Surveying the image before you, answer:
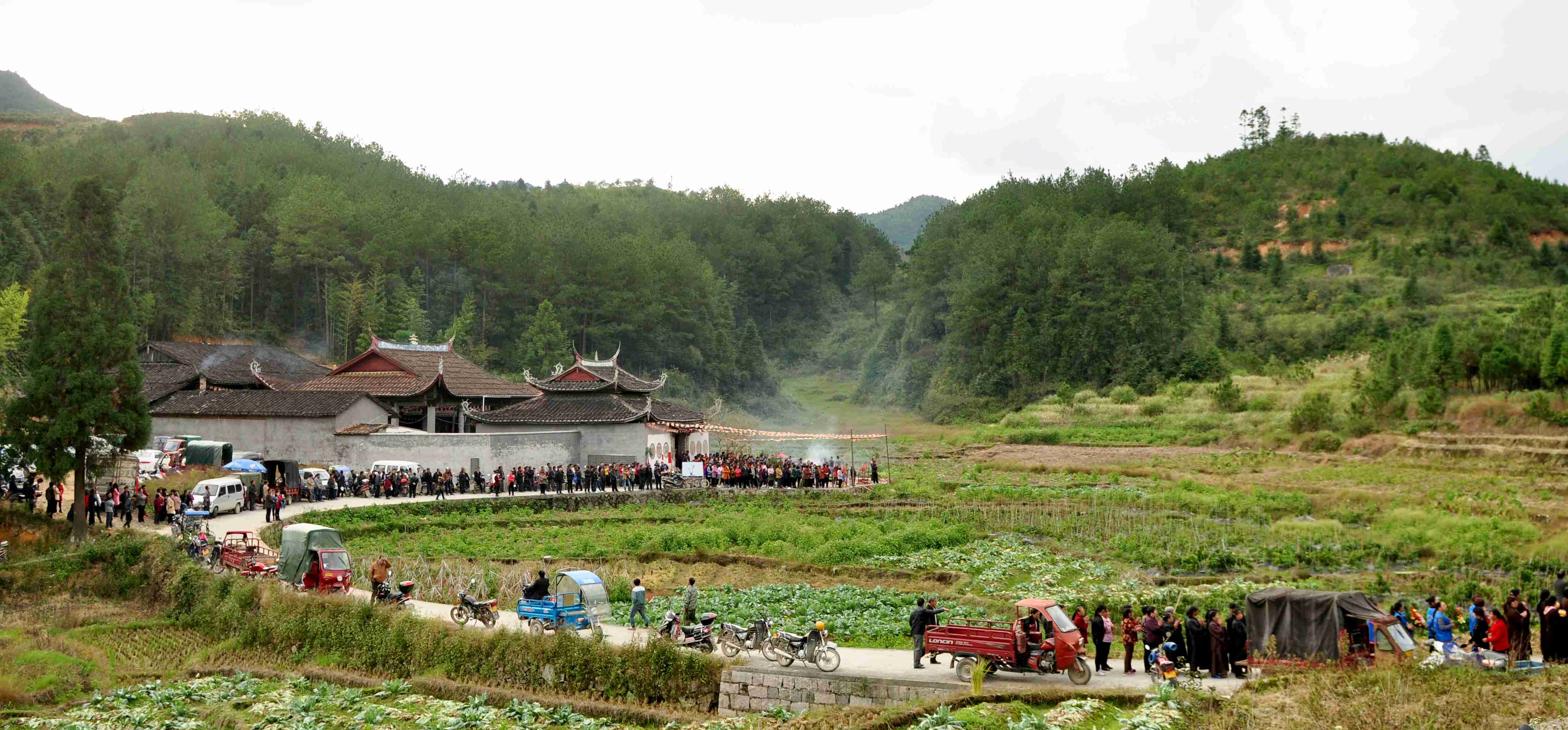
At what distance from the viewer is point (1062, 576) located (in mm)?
26500

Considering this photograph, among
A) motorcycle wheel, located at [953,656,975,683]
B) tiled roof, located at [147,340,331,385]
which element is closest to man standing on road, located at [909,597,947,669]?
motorcycle wheel, located at [953,656,975,683]

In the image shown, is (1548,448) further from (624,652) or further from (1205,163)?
(1205,163)

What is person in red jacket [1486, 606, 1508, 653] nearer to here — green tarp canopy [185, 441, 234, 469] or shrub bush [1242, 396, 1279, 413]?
green tarp canopy [185, 441, 234, 469]

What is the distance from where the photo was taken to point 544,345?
219ft

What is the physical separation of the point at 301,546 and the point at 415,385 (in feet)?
74.7

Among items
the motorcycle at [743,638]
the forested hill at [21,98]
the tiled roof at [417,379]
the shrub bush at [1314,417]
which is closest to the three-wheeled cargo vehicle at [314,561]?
the motorcycle at [743,638]

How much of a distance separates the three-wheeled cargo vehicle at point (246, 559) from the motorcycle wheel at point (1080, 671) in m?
15.8

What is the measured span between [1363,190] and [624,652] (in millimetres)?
100645

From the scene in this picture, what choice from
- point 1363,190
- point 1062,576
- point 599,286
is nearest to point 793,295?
point 599,286

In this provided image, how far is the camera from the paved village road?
Result: 50.8ft

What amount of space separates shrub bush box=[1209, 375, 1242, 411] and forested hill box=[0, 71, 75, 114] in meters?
148

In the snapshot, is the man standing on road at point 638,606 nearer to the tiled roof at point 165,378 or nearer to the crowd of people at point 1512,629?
the crowd of people at point 1512,629

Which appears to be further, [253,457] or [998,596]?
[253,457]

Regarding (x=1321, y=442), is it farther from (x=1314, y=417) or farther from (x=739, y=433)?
(x=739, y=433)
